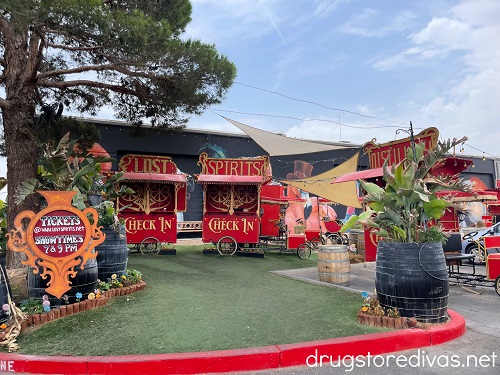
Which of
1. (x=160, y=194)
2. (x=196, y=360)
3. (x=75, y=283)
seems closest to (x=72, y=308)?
(x=75, y=283)

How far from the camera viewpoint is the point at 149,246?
44.7 feet

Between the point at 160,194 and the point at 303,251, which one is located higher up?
the point at 160,194

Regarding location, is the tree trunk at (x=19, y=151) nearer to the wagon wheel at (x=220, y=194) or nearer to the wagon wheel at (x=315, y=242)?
the wagon wheel at (x=220, y=194)

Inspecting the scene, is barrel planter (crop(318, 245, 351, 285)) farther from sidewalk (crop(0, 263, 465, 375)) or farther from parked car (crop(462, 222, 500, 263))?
parked car (crop(462, 222, 500, 263))

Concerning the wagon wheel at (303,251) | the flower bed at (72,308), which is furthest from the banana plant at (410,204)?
the wagon wheel at (303,251)

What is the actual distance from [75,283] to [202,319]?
214 centimetres

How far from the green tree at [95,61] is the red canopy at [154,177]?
7.36 ft

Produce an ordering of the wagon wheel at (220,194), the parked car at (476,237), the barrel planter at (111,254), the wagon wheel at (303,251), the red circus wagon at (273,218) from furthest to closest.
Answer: the red circus wagon at (273,218), the wagon wheel at (220,194), the wagon wheel at (303,251), the parked car at (476,237), the barrel planter at (111,254)

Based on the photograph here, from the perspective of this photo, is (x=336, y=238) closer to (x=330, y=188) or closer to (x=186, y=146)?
(x=330, y=188)

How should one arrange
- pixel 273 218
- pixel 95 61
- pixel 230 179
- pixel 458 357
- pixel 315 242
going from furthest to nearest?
pixel 273 218 < pixel 315 242 < pixel 230 179 < pixel 95 61 < pixel 458 357

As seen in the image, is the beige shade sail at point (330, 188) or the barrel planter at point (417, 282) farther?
the beige shade sail at point (330, 188)

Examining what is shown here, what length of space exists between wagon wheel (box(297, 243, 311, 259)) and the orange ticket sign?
890cm

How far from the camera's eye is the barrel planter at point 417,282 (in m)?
5.06

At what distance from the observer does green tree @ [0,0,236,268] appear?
704cm
